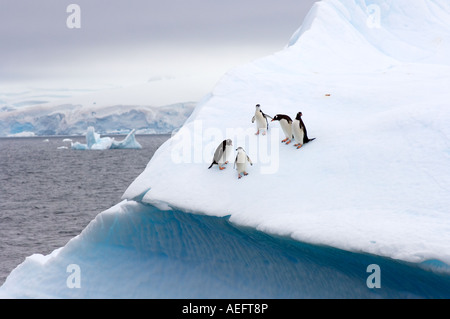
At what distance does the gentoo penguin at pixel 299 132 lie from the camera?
7109 millimetres

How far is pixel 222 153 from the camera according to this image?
284 inches

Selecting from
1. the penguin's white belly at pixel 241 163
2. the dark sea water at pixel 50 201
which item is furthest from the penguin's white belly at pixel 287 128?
the dark sea water at pixel 50 201

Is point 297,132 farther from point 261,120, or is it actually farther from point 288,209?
point 288,209

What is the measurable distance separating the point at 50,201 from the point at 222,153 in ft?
60.4

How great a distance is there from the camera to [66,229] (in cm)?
1703

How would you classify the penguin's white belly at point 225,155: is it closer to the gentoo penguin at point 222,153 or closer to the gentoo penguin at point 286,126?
the gentoo penguin at point 222,153

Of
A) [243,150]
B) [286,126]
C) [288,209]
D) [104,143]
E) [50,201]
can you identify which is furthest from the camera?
[104,143]

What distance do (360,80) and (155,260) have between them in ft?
18.3

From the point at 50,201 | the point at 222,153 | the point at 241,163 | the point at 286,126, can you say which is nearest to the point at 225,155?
the point at 222,153

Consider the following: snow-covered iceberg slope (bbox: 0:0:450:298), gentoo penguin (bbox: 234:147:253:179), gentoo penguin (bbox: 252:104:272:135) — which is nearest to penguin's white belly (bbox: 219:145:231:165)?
snow-covered iceberg slope (bbox: 0:0:450:298)

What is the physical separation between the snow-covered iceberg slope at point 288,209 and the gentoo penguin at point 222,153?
108 millimetres

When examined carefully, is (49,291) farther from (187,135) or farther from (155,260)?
(187,135)

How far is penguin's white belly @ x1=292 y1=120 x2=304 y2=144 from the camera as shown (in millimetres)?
7125

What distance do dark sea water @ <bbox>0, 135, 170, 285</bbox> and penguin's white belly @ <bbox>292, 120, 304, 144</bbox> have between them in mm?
7998
